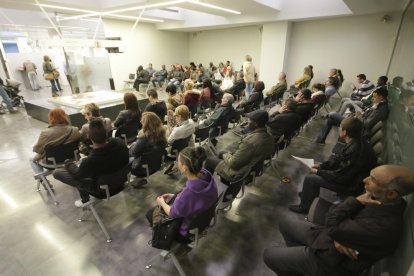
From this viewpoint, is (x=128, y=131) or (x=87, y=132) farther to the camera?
(x=128, y=131)

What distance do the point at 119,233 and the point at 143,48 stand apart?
36.5ft

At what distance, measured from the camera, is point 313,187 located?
2549 millimetres

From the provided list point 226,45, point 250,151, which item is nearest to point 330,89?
point 250,151

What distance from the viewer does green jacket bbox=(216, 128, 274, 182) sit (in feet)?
8.02

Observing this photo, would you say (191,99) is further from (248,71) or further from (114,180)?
(248,71)

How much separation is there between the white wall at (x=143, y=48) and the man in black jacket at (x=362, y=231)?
969 cm

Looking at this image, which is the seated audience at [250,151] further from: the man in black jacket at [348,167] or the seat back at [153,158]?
the seat back at [153,158]

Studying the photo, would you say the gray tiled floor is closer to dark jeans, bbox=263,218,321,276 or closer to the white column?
dark jeans, bbox=263,218,321,276

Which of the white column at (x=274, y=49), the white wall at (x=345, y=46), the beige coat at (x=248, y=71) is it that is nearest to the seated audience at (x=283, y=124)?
the beige coat at (x=248, y=71)

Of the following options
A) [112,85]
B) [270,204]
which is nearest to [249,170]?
[270,204]

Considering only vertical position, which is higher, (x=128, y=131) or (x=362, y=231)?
(x=362, y=231)

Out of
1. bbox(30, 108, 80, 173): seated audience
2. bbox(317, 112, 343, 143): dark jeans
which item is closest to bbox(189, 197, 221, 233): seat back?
bbox(30, 108, 80, 173): seated audience

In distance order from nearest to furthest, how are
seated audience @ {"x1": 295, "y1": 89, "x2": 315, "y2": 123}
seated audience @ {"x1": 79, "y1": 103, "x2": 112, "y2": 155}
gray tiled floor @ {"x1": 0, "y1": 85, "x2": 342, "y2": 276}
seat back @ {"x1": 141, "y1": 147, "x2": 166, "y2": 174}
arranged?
gray tiled floor @ {"x1": 0, "y1": 85, "x2": 342, "y2": 276}, seat back @ {"x1": 141, "y1": 147, "x2": 166, "y2": 174}, seated audience @ {"x1": 79, "y1": 103, "x2": 112, "y2": 155}, seated audience @ {"x1": 295, "y1": 89, "x2": 315, "y2": 123}

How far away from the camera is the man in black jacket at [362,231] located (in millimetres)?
1285
